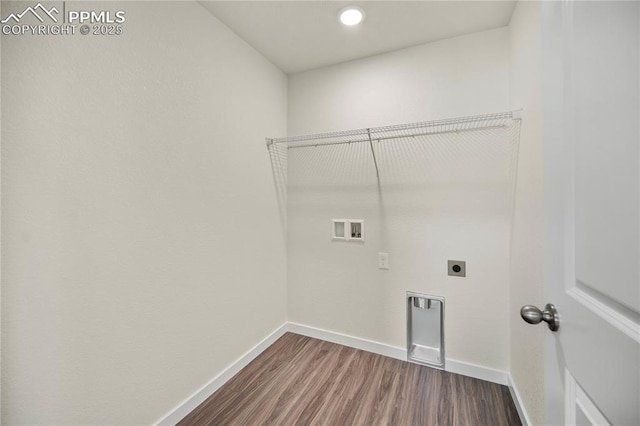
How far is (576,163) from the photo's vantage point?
1.89ft

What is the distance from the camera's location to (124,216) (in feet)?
3.97

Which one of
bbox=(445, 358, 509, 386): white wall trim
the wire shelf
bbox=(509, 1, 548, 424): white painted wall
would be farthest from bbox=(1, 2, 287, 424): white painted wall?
bbox=(509, 1, 548, 424): white painted wall

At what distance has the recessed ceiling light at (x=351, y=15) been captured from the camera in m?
1.58

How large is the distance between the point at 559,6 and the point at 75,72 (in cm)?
163

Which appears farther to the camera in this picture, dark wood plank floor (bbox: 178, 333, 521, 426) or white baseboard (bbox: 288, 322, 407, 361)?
white baseboard (bbox: 288, 322, 407, 361)

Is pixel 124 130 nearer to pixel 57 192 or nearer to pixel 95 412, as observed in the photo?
pixel 57 192

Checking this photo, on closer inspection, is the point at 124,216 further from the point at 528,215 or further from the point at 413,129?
the point at 528,215

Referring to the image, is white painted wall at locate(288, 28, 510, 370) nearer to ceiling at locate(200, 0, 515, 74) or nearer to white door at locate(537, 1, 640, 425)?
ceiling at locate(200, 0, 515, 74)

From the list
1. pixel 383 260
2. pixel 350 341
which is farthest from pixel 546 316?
pixel 350 341

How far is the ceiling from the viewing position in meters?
1.57

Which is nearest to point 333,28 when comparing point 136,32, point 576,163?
point 136,32

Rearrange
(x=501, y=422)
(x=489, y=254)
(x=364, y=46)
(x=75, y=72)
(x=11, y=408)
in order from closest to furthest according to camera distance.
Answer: (x=11, y=408), (x=75, y=72), (x=501, y=422), (x=489, y=254), (x=364, y=46)

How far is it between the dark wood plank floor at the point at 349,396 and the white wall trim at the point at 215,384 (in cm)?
3

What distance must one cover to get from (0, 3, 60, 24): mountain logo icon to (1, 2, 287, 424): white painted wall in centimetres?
4
